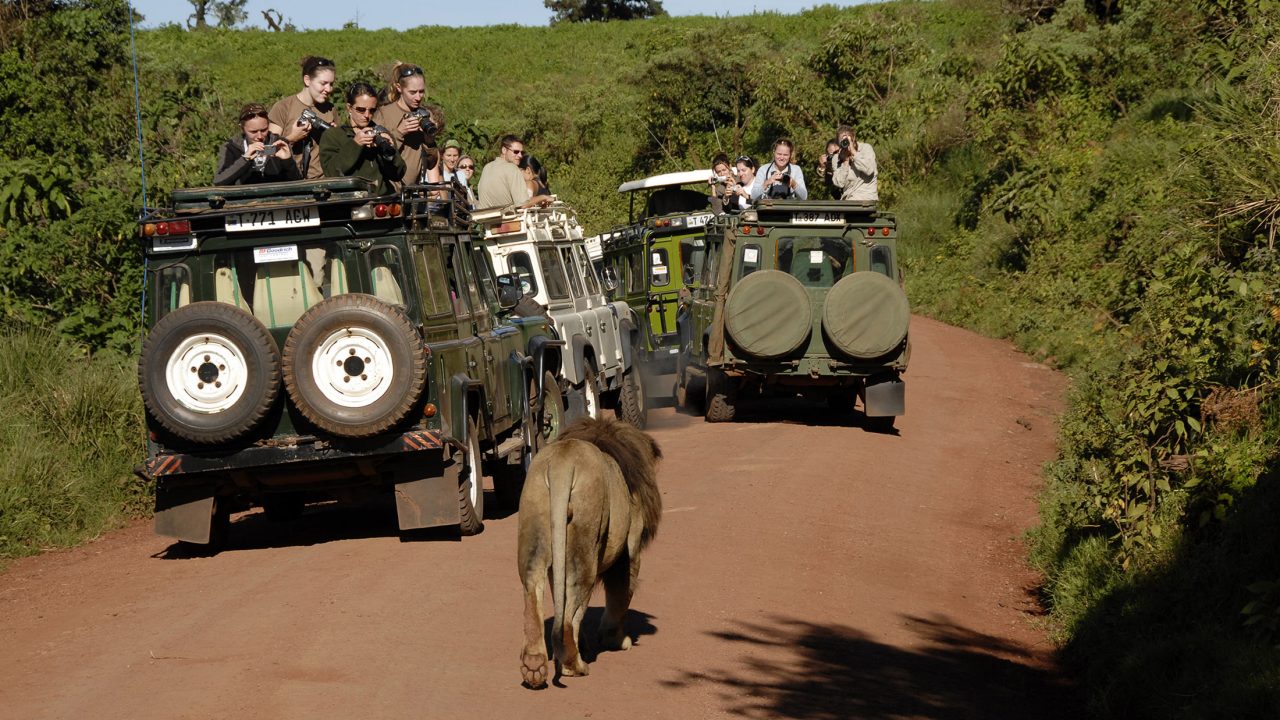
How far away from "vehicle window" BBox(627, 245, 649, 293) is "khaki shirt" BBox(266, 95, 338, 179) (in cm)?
869

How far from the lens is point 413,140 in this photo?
12828 mm

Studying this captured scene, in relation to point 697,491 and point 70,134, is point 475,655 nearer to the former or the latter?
point 697,491

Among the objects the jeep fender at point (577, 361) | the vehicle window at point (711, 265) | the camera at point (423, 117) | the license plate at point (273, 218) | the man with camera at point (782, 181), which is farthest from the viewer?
the man with camera at point (782, 181)

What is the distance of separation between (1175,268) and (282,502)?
797 cm

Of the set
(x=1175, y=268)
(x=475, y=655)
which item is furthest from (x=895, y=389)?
(x=475, y=655)

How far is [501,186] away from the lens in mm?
15945

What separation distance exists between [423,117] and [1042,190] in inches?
672

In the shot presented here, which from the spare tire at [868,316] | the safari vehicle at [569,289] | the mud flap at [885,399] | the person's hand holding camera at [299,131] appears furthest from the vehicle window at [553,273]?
the mud flap at [885,399]

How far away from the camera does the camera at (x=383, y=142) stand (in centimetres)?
1133

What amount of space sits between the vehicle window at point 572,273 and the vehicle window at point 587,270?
22 centimetres

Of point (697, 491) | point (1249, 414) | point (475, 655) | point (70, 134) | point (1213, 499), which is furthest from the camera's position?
point (70, 134)

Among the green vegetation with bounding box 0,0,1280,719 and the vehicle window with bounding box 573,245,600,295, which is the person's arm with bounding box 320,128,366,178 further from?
the vehicle window with bounding box 573,245,600,295

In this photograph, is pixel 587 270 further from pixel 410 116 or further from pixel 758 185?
pixel 410 116

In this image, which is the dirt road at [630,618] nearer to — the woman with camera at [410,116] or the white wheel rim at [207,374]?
the white wheel rim at [207,374]
